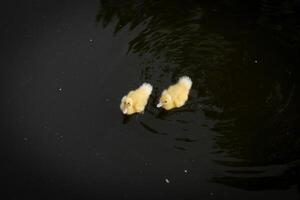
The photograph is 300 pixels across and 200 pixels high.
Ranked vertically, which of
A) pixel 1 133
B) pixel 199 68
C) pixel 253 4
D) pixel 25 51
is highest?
pixel 253 4

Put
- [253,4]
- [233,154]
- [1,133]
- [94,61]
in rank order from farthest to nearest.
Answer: [253,4]
[94,61]
[1,133]
[233,154]

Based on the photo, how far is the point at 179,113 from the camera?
217cm

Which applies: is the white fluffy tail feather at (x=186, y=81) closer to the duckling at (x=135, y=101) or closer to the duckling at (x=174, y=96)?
the duckling at (x=174, y=96)

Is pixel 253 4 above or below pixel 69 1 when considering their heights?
above

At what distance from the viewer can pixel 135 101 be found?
6.98 feet

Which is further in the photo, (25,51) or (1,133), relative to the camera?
(25,51)

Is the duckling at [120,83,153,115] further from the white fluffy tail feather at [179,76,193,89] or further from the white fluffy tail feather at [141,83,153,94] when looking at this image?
the white fluffy tail feather at [179,76,193,89]

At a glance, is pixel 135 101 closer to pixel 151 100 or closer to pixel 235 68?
pixel 151 100

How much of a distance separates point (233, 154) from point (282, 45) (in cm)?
68

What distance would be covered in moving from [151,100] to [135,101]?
0.11 m

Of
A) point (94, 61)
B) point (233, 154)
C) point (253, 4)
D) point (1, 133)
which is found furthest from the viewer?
point (253, 4)

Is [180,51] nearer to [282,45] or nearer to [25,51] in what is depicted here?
[282,45]

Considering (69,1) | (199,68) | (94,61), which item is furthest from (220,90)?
(69,1)

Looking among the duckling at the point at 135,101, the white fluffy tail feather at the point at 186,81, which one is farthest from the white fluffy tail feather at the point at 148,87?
the white fluffy tail feather at the point at 186,81
